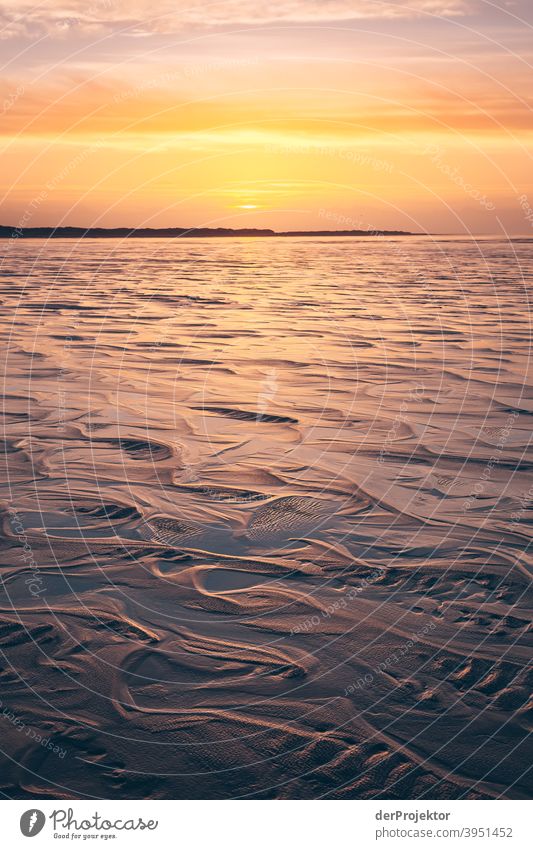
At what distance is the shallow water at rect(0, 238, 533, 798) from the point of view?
498 cm

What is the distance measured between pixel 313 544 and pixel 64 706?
311 cm

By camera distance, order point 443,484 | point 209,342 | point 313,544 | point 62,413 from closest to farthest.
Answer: point 313,544 < point 443,484 < point 62,413 < point 209,342

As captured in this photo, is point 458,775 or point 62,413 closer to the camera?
point 458,775

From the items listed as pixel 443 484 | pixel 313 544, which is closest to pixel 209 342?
pixel 443 484

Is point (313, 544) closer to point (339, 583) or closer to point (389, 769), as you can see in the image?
point (339, 583)

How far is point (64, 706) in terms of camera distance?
Answer: 5.42 meters

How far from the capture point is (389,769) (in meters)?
4.84

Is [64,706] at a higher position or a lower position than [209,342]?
lower

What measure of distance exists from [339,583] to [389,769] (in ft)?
7.62

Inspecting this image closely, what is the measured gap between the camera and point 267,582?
280 inches

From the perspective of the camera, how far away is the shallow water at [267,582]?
498 cm
